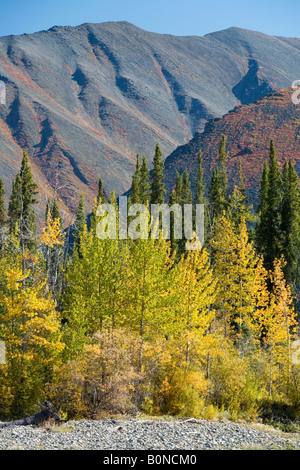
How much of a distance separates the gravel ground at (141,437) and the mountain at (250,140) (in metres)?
79.7

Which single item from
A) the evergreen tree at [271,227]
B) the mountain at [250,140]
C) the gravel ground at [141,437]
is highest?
the mountain at [250,140]

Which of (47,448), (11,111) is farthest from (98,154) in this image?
(47,448)

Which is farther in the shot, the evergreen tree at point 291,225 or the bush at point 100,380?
the evergreen tree at point 291,225

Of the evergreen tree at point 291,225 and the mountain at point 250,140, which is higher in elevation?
the mountain at point 250,140

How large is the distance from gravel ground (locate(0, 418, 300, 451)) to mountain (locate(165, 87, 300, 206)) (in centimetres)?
7969

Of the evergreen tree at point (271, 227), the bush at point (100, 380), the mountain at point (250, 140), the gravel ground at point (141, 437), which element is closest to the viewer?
the gravel ground at point (141, 437)

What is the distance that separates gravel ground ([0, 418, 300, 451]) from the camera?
1474 centimetres

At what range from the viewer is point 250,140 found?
372 ft

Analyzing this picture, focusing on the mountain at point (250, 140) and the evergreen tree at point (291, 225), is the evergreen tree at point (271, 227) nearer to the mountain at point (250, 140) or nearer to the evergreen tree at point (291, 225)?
the evergreen tree at point (291, 225)

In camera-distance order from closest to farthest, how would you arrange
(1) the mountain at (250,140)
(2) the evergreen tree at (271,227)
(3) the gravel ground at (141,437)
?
(3) the gravel ground at (141,437), (2) the evergreen tree at (271,227), (1) the mountain at (250,140)

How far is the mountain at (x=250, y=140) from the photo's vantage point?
339 ft

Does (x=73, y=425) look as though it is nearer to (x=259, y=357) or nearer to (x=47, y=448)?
(x=47, y=448)

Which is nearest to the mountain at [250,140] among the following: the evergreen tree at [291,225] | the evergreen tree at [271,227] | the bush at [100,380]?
the evergreen tree at [271,227]

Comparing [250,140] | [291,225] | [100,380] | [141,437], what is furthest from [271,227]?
[250,140]
